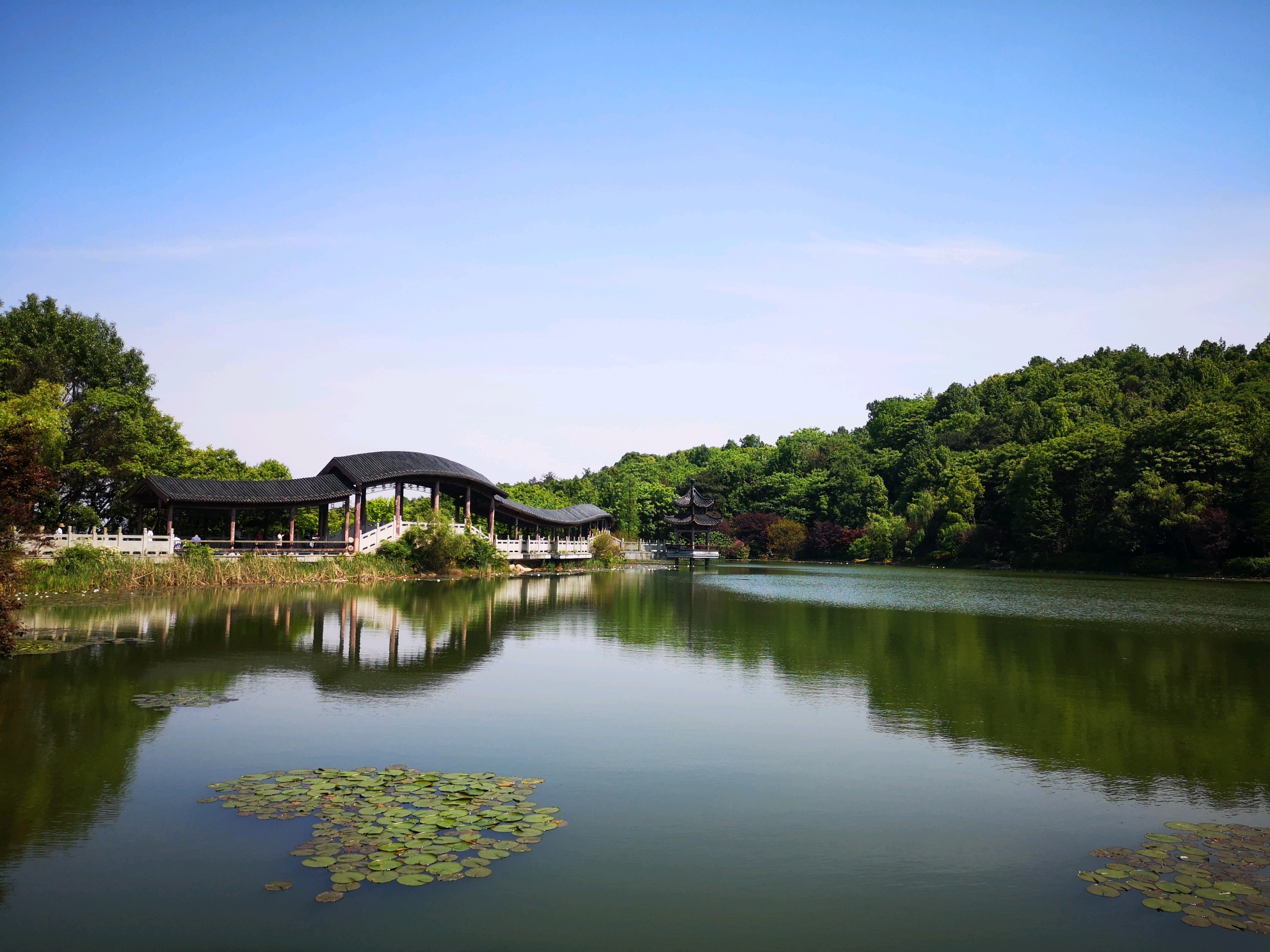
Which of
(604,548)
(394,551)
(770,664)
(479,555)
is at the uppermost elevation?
(394,551)

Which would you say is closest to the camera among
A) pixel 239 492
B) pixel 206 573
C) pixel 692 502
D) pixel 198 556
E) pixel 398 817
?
pixel 398 817

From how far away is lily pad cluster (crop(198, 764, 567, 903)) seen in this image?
17.0 ft

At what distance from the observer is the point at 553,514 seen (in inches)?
1938

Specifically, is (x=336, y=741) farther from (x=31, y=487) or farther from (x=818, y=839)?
(x=31, y=487)

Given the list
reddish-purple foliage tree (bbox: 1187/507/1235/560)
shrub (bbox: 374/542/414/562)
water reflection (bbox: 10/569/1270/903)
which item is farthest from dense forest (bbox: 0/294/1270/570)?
shrub (bbox: 374/542/414/562)

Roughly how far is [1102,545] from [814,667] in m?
41.1

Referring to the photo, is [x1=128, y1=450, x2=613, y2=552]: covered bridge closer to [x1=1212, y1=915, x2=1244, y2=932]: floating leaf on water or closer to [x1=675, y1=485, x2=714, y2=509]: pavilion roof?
[x1=675, y1=485, x2=714, y2=509]: pavilion roof

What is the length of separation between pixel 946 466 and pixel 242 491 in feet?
175

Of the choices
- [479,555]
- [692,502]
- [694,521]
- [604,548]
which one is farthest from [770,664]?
[692,502]

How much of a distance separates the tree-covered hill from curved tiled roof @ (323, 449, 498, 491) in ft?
91.4

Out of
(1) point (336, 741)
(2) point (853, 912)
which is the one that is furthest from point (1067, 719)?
(1) point (336, 741)

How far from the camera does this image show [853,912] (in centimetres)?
486

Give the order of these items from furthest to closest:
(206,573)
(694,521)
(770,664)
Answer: (694,521) < (206,573) < (770,664)

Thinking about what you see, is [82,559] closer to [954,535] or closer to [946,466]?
[954,535]
